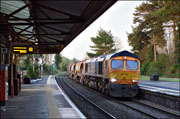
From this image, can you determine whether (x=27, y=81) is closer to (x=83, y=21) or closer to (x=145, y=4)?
(x=83, y=21)

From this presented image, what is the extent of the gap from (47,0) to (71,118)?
456 cm

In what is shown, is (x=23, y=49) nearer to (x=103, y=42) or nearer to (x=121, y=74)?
(x=121, y=74)

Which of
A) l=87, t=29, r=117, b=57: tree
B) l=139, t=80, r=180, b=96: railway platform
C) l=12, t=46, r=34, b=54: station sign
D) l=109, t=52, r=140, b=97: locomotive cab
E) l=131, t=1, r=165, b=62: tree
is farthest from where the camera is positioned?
Result: l=87, t=29, r=117, b=57: tree

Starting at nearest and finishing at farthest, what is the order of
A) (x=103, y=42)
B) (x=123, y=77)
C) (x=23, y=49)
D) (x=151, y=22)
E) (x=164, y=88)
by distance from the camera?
(x=23, y=49) < (x=123, y=77) < (x=164, y=88) < (x=151, y=22) < (x=103, y=42)

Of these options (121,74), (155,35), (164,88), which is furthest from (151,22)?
(121,74)

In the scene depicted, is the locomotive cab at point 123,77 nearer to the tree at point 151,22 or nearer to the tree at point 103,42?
the tree at point 151,22

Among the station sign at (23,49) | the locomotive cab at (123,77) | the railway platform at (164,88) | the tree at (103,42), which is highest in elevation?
the tree at (103,42)

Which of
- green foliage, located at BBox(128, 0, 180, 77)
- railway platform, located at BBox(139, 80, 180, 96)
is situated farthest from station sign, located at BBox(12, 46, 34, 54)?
green foliage, located at BBox(128, 0, 180, 77)

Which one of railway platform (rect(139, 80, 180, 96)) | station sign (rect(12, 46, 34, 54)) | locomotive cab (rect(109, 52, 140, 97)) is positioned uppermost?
station sign (rect(12, 46, 34, 54))

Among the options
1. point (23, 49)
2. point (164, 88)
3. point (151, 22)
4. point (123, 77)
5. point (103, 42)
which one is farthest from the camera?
point (103, 42)

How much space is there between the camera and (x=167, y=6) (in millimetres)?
37531

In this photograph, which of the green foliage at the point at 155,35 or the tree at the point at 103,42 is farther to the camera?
the tree at the point at 103,42

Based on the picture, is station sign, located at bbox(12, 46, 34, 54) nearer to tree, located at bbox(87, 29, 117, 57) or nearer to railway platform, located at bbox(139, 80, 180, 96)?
railway platform, located at bbox(139, 80, 180, 96)

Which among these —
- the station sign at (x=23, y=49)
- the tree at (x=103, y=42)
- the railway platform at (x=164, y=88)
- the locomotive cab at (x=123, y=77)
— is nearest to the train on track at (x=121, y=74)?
the locomotive cab at (x=123, y=77)
